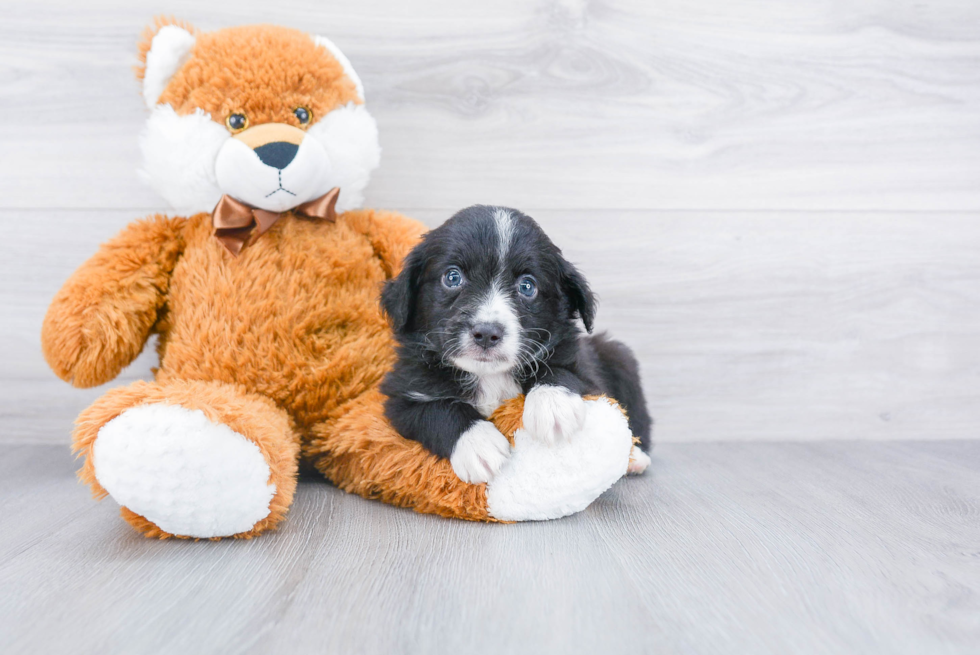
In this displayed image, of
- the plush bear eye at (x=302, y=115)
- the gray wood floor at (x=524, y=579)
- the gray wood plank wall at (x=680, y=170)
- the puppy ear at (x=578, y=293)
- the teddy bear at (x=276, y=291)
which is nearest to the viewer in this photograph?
the gray wood floor at (x=524, y=579)

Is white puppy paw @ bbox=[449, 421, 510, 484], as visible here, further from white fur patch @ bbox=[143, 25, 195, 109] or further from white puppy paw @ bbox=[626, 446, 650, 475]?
white fur patch @ bbox=[143, 25, 195, 109]

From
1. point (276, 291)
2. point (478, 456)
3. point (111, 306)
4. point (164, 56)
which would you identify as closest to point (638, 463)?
point (478, 456)

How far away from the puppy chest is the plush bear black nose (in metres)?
0.71

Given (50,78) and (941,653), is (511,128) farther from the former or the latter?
(941,653)

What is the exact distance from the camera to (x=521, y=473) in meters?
1.42

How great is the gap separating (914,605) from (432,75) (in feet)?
6.04

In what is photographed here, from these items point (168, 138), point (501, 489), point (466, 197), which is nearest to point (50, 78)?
point (168, 138)

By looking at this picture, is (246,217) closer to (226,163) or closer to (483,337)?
(226,163)

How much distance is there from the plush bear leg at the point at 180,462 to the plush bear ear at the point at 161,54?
30.5 inches

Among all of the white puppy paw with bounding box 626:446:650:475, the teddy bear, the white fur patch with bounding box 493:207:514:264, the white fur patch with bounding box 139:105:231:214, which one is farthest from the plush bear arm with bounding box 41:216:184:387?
the white puppy paw with bounding box 626:446:650:475

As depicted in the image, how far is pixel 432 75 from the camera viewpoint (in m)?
2.12

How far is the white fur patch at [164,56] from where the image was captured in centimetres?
163

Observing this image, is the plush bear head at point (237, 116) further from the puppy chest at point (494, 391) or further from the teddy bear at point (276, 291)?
the puppy chest at point (494, 391)

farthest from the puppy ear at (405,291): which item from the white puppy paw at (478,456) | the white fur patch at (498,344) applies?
the white puppy paw at (478,456)
